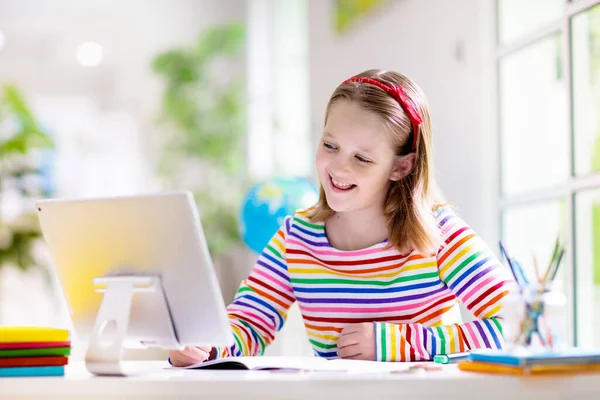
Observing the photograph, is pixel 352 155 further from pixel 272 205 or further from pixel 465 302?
pixel 272 205

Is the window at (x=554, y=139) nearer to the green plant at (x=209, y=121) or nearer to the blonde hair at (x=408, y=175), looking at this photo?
the blonde hair at (x=408, y=175)

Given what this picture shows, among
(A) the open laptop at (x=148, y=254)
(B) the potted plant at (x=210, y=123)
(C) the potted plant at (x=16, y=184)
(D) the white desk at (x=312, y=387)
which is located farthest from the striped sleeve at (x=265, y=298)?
(B) the potted plant at (x=210, y=123)

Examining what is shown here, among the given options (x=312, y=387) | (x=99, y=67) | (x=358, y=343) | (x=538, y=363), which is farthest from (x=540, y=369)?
(x=99, y=67)

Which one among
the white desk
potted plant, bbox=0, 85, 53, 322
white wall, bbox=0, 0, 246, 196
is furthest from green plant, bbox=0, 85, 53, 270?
the white desk

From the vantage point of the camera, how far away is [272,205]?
139 inches

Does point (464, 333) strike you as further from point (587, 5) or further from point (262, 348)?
point (587, 5)

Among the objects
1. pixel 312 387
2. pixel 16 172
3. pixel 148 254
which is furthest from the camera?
pixel 16 172

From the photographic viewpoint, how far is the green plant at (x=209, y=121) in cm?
579

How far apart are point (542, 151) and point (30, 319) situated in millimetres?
4464

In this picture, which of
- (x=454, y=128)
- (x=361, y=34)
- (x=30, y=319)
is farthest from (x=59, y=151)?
(x=454, y=128)

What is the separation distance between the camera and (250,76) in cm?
677

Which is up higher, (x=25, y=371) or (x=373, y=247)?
(x=373, y=247)

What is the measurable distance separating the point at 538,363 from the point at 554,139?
5.78 ft

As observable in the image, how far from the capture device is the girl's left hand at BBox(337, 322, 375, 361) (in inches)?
62.2
